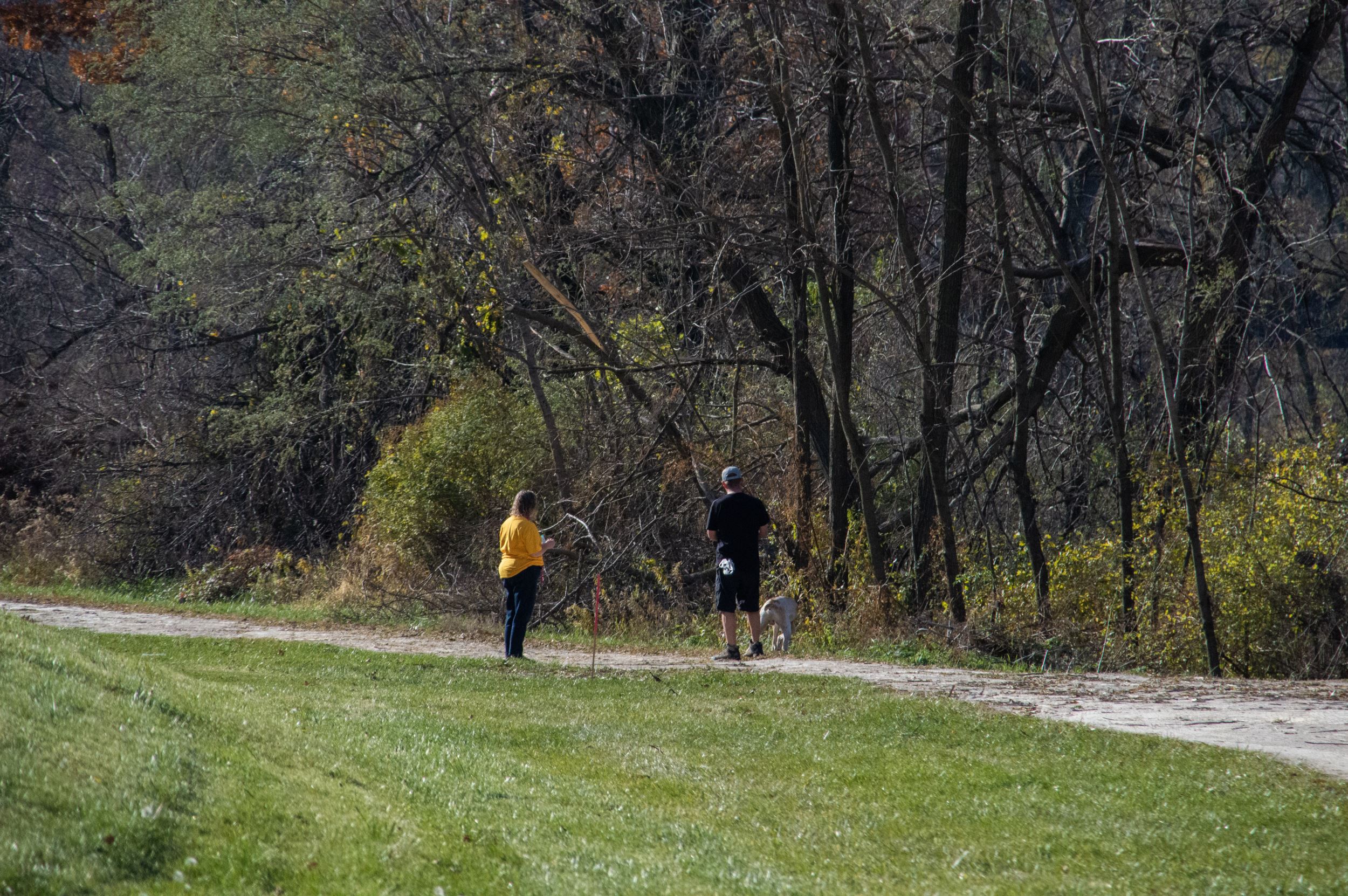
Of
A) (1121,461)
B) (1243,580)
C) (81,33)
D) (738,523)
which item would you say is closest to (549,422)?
(738,523)

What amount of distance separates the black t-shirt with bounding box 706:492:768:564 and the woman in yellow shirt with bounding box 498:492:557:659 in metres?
1.81

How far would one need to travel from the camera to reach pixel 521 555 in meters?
14.2

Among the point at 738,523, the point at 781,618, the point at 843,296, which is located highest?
the point at 843,296

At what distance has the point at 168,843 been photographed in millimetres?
5496

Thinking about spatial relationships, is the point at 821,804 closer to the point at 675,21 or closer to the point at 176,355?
the point at 675,21

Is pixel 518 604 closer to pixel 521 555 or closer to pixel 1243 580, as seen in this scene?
pixel 521 555

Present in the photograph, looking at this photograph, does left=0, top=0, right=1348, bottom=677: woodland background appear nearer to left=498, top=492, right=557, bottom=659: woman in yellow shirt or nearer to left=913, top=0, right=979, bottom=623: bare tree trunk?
left=913, top=0, right=979, bottom=623: bare tree trunk

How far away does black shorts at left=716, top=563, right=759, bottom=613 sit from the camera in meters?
14.4

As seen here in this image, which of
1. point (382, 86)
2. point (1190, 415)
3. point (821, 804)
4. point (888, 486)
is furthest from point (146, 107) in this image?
point (821, 804)

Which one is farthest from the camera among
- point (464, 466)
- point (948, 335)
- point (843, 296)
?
point (464, 466)

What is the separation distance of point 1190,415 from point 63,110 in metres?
31.8

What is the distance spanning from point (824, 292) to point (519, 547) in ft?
17.2

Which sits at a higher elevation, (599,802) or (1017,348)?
(1017,348)

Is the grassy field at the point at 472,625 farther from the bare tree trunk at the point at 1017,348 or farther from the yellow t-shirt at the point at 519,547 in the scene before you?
the yellow t-shirt at the point at 519,547
